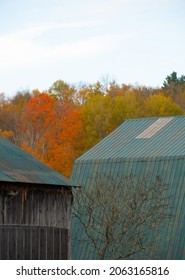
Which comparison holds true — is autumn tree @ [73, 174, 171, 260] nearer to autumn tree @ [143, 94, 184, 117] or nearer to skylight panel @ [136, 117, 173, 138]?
skylight panel @ [136, 117, 173, 138]

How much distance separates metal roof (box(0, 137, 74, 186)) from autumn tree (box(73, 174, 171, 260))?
1.36 meters

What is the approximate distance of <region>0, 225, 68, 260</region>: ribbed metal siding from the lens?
31.7 meters

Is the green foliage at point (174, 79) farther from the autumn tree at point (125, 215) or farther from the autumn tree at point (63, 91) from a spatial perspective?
the autumn tree at point (125, 215)

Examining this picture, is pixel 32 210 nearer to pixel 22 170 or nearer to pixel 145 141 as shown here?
pixel 22 170

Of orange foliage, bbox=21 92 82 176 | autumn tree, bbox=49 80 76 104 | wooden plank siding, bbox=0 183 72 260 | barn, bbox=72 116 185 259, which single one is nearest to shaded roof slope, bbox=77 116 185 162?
barn, bbox=72 116 185 259

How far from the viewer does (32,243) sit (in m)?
32.8

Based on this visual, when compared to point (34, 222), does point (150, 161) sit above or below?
above

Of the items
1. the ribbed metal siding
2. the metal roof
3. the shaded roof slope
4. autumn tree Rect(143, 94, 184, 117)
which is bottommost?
the ribbed metal siding

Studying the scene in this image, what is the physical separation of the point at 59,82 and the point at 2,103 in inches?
295

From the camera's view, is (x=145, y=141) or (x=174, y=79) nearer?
(x=145, y=141)

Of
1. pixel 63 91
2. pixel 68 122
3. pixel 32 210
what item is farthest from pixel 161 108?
pixel 32 210

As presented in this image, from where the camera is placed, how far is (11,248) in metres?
31.8

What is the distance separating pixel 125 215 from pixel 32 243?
3994mm
